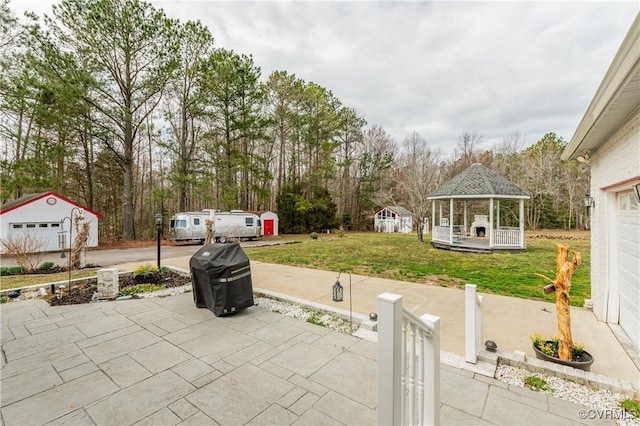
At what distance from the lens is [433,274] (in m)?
7.33

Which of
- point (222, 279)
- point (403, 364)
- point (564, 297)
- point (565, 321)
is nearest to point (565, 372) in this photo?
point (565, 321)

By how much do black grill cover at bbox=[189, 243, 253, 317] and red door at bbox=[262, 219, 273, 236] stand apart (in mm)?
17394

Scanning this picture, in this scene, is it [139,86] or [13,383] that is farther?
[139,86]

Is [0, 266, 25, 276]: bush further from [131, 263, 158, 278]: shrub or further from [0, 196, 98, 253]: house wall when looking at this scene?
[0, 196, 98, 253]: house wall

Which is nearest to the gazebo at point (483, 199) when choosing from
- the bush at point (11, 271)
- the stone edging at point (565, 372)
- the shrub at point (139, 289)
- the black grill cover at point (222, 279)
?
the stone edging at point (565, 372)

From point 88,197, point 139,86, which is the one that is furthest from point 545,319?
point 88,197

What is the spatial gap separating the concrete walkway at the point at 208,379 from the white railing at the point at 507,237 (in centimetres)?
1116

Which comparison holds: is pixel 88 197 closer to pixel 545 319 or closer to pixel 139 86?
pixel 139 86

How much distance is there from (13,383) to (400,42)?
1022 centimetres

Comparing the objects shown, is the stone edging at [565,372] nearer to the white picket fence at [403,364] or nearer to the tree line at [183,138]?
the white picket fence at [403,364]

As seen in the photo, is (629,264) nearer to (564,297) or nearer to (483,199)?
(564,297)

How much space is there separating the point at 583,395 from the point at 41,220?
2006 cm

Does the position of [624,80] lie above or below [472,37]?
below

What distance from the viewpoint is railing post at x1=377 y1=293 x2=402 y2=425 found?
133cm
